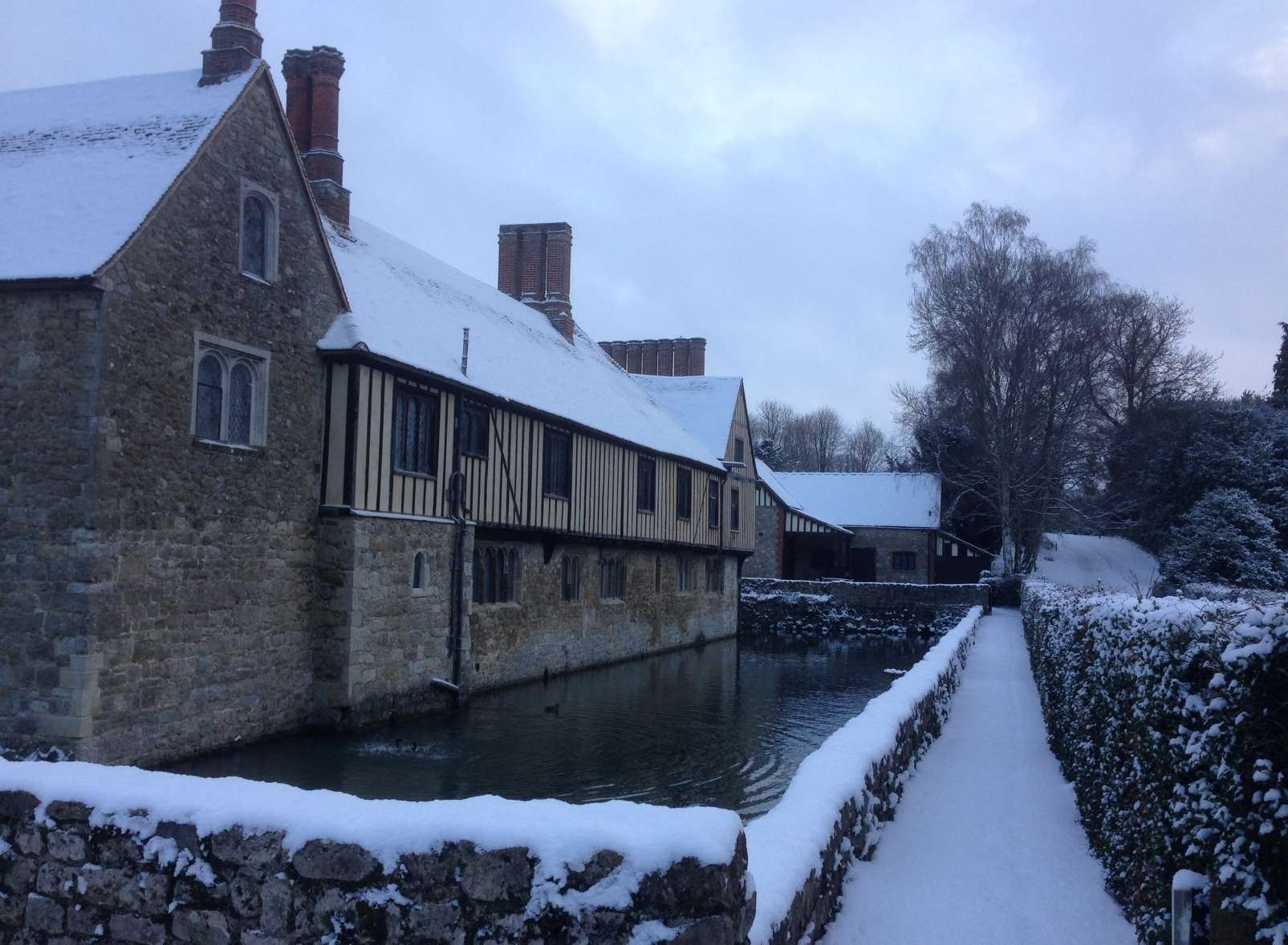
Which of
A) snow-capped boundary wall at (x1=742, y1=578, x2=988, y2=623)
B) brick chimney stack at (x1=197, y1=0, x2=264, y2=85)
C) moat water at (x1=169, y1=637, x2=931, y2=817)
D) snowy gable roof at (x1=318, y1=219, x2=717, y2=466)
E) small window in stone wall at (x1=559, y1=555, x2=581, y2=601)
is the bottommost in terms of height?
moat water at (x1=169, y1=637, x2=931, y2=817)

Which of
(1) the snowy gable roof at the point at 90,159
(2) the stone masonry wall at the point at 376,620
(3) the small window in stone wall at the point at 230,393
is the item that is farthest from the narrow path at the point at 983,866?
(1) the snowy gable roof at the point at 90,159

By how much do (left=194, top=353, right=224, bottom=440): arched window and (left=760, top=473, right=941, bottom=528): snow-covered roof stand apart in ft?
103

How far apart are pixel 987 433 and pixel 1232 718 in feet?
107

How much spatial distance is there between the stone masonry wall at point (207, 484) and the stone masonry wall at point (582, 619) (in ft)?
12.6

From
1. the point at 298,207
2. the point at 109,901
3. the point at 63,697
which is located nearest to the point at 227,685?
the point at 63,697

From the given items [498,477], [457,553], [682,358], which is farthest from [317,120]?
[682,358]

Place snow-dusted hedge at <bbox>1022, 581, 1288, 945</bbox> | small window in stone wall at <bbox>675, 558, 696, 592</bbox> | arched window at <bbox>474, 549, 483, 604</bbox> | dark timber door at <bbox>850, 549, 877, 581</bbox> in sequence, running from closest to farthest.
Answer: snow-dusted hedge at <bbox>1022, 581, 1288, 945</bbox> < arched window at <bbox>474, 549, 483, 604</bbox> < small window in stone wall at <bbox>675, 558, 696, 592</bbox> < dark timber door at <bbox>850, 549, 877, 581</bbox>

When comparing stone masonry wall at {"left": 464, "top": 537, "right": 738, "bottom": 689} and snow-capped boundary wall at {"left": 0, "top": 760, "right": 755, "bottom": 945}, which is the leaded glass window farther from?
snow-capped boundary wall at {"left": 0, "top": 760, "right": 755, "bottom": 945}

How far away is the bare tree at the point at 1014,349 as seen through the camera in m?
32.8

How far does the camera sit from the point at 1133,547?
138 feet

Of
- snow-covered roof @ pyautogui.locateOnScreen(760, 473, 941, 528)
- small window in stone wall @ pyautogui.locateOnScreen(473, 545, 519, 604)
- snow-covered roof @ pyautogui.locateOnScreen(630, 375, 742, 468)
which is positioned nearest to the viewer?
small window in stone wall @ pyautogui.locateOnScreen(473, 545, 519, 604)

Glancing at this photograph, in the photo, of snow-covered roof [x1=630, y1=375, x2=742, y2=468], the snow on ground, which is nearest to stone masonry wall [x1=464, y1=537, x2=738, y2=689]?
snow-covered roof [x1=630, y1=375, x2=742, y2=468]

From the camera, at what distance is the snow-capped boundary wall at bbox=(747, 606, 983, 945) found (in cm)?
417

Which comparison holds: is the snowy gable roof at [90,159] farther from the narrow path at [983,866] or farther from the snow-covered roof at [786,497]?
the snow-covered roof at [786,497]
